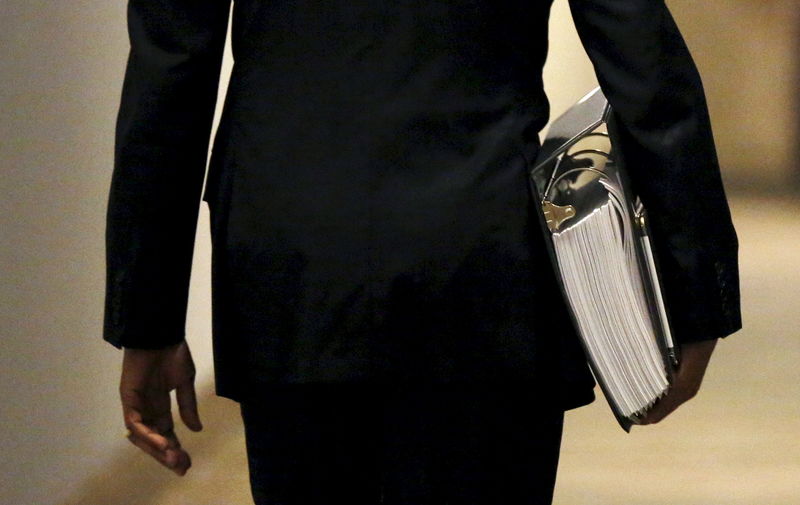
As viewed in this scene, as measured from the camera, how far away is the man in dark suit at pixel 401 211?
35.4 inches

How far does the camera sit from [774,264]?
5.40m

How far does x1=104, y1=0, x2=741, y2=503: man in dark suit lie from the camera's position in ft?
2.95

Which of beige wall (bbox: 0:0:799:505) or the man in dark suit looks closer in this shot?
the man in dark suit

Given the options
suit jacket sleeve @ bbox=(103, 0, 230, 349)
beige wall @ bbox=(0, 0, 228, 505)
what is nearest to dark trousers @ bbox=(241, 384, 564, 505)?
suit jacket sleeve @ bbox=(103, 0, 230, 349)

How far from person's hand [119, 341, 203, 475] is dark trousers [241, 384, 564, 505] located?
8cm

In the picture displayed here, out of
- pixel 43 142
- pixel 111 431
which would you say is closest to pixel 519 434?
pixel 43 142

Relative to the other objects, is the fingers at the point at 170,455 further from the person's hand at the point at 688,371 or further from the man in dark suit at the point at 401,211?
the person's hand at the point at 688,371

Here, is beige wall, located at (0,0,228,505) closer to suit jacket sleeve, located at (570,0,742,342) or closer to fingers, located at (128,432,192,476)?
fingers, located at (128,432,192,476)

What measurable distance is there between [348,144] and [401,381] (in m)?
0.19

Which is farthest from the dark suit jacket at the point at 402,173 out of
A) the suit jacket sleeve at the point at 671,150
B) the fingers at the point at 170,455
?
the fingers at the point at 170,455

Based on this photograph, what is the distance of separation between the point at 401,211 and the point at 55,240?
1.46 m

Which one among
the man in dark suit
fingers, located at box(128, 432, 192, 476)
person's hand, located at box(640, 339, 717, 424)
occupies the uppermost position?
the man in dark suit

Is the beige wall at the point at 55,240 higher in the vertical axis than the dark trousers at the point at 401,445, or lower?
lower

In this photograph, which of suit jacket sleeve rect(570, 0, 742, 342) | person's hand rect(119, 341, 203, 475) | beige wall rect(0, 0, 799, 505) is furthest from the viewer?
beige wall rect(0, 0, 799, 505)
